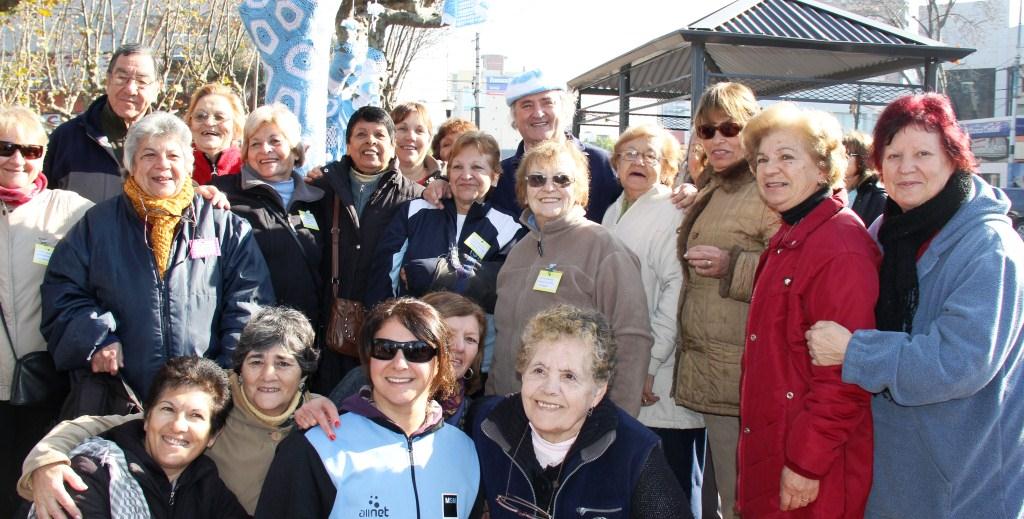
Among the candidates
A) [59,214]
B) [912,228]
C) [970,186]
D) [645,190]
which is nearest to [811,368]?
[912,228]

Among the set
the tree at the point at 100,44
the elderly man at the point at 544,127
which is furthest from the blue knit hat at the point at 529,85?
the tree at the point at 100,44

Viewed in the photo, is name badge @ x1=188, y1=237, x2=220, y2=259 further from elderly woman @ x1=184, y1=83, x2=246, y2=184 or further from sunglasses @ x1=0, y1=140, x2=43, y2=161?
elderly woman @ x1=184, y1=83, x2=246, y2=184

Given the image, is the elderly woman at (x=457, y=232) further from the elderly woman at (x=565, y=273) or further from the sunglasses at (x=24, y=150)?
the sunglasses at (x=24, y=150)

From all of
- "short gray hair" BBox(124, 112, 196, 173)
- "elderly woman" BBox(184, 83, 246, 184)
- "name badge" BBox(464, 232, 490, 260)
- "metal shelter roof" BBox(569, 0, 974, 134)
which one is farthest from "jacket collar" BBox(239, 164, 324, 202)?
"metal shelter roof" BBox(569, 0, 974, 134)

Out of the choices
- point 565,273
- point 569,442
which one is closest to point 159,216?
point 565,273

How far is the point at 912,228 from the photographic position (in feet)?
8.73

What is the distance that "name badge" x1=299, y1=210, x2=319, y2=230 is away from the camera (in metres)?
4.43

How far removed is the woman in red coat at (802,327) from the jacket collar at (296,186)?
2.45 metres

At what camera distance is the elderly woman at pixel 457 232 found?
4.20 meters

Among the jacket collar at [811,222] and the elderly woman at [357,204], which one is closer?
the jacket collar at [811,222]

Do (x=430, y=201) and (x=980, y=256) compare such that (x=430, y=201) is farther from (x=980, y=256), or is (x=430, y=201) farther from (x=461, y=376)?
(x=980, y=256)

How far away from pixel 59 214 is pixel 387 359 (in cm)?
217

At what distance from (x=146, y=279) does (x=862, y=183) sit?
4328 mm

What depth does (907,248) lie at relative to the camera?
269 cm
